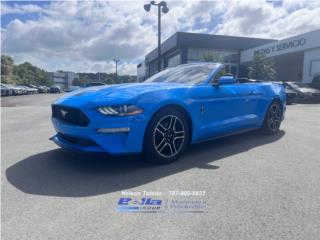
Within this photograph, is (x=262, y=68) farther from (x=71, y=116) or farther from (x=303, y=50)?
(x=71, y=116)

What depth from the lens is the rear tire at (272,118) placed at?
5551 mm

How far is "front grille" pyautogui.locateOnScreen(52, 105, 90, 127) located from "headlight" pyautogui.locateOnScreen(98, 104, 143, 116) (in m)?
0.23

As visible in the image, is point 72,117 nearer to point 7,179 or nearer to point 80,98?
point 80,98

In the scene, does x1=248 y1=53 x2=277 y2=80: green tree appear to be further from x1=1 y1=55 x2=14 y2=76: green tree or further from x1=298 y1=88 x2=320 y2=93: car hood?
x1=1 y1=55 x2=14 y2=76: green tree

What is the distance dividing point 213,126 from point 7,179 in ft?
9.43

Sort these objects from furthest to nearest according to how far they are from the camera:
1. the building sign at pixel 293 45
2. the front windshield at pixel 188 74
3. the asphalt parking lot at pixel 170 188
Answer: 1. the building sign at pixel 293 45
2. the front windshield at pixel 188 74
3. the asphalt parking lot at pixel 170 188

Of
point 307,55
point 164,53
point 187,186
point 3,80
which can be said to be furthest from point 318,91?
point 3,80

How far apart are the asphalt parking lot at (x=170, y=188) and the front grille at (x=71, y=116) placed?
2.05 ft

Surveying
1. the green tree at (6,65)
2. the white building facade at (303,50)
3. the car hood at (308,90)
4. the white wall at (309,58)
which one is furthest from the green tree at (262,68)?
the green tree at (6,65)

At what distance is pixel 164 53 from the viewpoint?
41.1 meters

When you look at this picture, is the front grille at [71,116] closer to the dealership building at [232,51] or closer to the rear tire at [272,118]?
the rear tire at [272,118]

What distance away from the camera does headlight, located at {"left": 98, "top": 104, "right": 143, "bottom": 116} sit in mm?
3326

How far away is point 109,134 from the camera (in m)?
3.30

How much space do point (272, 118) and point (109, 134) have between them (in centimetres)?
374
